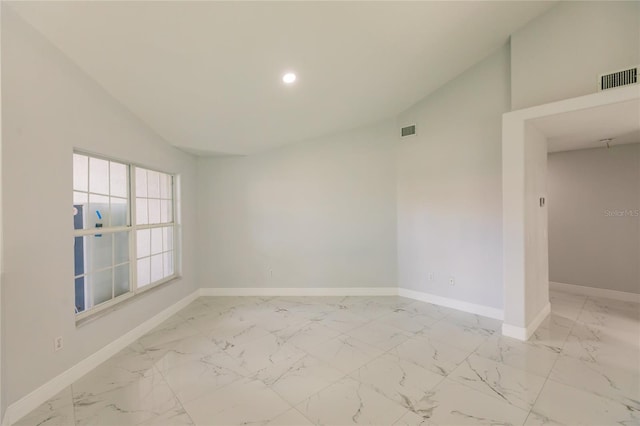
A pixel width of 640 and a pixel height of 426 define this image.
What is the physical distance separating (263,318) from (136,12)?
3440 millimetres

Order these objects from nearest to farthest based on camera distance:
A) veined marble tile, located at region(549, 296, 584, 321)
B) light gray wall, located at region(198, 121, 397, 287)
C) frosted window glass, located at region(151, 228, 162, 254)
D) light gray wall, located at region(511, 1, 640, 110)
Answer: light gray wall, located at region(511, 1, 640, 110)
veined marble tile, located at region(549, 296, 584, 321)
frosted window glass, located at region(151, 228, 162, 254)
light gray wall, located at region(198, 121, 397, 287)

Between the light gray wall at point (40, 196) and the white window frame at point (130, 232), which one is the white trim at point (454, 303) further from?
the light gray wall at point (40, 196)

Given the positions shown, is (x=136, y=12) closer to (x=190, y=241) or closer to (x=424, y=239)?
(x=190, y=241)

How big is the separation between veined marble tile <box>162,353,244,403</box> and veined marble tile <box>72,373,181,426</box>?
0.07 m

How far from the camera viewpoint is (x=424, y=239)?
4273 millimetres

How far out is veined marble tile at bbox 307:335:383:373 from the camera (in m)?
2.56

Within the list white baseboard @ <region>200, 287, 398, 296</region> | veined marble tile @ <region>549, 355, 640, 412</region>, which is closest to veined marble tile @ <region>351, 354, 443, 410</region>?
veined marble tile @ <region>549, 355, 640, 412</region>

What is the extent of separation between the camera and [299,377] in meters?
2.37

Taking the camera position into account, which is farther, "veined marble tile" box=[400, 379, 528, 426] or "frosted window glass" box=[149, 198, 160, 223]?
"frosted window glass" box=[149, 198, 160, 223]

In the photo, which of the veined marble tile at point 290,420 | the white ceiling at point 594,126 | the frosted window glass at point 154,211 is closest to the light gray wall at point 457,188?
the white ceiling at point 594,126

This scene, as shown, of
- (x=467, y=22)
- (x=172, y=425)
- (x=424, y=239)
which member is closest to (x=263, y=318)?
(x=172, y=425)

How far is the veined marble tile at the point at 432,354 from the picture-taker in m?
2.49

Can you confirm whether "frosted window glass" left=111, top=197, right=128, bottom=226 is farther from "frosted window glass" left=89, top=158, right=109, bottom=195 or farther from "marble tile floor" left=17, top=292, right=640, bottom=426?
"marble tile floor" left=17, top=292, right=640, bottom=426

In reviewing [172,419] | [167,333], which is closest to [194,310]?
[167,333]
